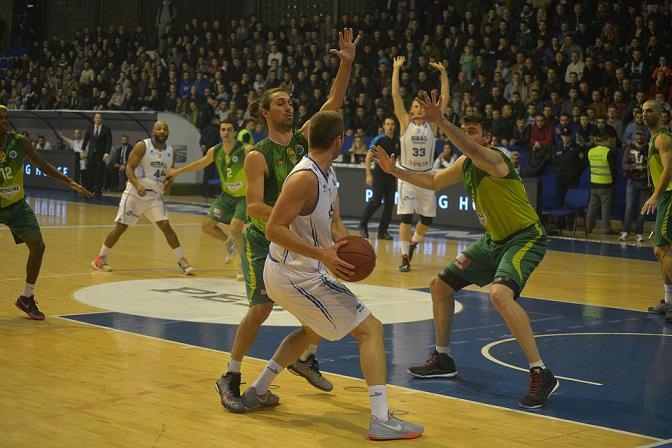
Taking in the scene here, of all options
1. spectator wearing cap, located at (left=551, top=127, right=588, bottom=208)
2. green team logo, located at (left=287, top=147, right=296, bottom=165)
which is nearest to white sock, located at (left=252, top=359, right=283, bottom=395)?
green team logo, located at (left=287, top=147, right=296, bottom=165)

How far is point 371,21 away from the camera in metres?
27.9

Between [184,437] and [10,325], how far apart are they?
4.22 m

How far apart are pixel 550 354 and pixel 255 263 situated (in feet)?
10.0

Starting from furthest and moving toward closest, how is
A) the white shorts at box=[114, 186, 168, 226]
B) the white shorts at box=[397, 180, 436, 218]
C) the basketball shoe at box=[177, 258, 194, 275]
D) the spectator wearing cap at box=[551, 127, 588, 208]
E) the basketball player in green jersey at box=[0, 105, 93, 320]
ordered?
1. the spectator wearing cap at box=[551, 127, 588, 208]
2. the white shorts at box=[397, 180, 436, 218]
3. the white shorts at box=[114, 186, 168, 226]
4. the basketball shoe at box=[177, 258, 194, 275]
5. the basketball player in green jersey at box=[0, 105, 93, 320]

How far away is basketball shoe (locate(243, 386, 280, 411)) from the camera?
679cm

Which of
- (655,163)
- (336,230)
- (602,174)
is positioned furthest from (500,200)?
(602,174)

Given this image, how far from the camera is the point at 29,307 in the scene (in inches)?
396

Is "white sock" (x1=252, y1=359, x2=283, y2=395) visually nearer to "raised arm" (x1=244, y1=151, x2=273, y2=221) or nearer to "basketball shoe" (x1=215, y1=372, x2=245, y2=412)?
"basketball shoe" (x1=215, y1=372, x2=245, y2=412)

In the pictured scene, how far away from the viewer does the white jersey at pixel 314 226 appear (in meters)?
6.19

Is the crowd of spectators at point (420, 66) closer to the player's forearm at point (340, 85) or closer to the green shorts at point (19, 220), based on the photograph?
the green shorts at point (19, 220)

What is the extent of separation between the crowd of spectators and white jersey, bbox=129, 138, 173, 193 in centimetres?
905

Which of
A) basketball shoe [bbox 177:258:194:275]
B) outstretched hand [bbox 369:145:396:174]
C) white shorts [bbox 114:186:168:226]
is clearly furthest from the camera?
white shorts [bbox 114:186:168:226]

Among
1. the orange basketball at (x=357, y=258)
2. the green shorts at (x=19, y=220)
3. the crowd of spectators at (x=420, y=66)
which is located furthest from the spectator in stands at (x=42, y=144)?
the orange basketball at (x=357, y=258)

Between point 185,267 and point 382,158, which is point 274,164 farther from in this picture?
point 185,267
